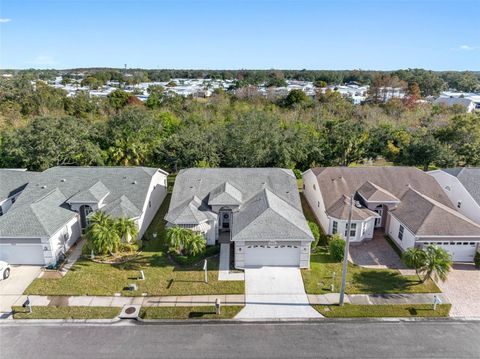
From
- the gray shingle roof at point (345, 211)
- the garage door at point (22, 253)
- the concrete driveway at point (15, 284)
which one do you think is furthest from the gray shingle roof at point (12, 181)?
the gray shingle roof at point (345, 211)

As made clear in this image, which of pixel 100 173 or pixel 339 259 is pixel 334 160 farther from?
pixel 100 173

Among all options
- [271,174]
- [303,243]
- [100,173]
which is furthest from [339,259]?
[100,173]

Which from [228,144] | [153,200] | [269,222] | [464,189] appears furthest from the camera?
[228,144]

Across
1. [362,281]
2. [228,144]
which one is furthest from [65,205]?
[362,281]

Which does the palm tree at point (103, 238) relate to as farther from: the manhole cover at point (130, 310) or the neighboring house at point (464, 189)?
the neighboring house at point (464, 189)

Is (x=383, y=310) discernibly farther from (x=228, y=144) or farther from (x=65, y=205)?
(x=228, y=144)

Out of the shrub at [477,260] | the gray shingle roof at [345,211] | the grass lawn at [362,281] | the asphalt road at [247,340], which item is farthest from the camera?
the gray shingle roof at [345,211]
